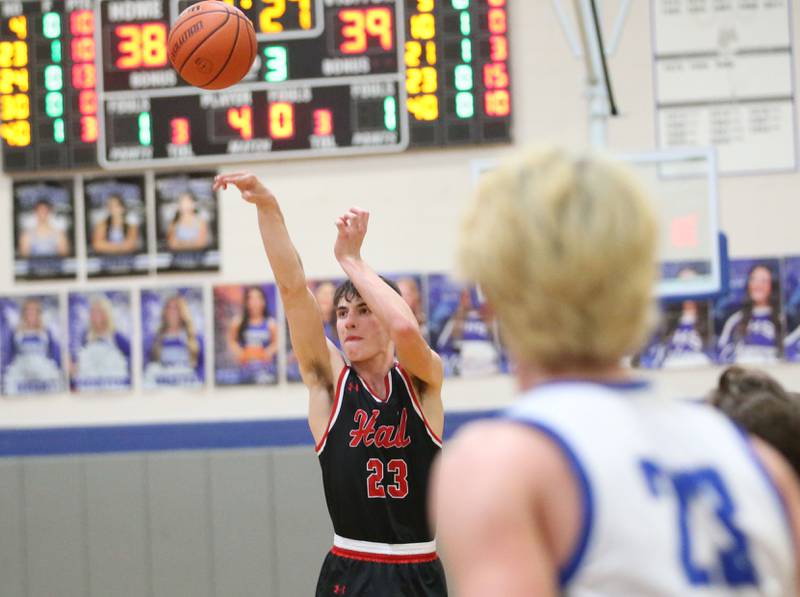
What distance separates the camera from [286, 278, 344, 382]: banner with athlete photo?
615cm

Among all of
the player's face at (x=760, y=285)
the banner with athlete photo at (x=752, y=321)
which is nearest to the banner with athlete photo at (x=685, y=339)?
the banner with athlete photo at (x=752, y=321)

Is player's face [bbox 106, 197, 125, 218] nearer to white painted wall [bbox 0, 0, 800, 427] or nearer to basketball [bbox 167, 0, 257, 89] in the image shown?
white painted wall [bbox 0, 0, 800, 427]

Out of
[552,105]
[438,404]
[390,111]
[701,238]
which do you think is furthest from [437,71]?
[438,404]

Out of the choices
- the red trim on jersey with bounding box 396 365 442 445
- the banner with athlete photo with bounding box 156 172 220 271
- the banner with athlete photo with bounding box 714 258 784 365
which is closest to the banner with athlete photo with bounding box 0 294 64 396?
the banner with athlete photo with bounding box 156 172 220 271

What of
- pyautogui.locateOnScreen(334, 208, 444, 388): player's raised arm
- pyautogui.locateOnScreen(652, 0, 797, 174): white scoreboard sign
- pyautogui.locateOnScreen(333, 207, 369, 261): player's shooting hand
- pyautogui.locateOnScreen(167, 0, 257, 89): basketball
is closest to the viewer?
pyautogui.locateOnScreen(334, 208, 444, 388): player's raised arm

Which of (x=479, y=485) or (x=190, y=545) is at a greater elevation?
(x=479, y=485)

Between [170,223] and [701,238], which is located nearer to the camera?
[701,238]

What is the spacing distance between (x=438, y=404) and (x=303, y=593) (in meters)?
2.98

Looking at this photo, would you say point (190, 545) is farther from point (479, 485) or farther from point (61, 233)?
point (479, 485)

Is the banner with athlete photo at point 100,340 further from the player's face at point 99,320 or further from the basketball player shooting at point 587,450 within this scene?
the basketball player shooting at point 587,450

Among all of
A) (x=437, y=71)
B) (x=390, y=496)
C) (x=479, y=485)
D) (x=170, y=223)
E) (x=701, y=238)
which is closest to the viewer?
(x=479, y=485)

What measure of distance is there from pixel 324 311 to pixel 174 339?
3.08 feet

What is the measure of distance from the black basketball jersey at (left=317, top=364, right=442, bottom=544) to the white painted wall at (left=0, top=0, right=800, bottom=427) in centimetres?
268

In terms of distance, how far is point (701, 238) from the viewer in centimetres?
551
